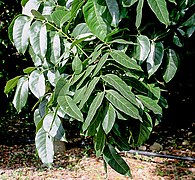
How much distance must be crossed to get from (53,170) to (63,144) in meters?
0.64

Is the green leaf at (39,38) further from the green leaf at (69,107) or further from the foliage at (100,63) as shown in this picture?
the green leaf at (69,107)

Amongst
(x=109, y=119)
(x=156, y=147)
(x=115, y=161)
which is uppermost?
(x=109, y=119)

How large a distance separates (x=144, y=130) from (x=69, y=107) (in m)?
0.27

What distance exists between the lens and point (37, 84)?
3.70 ft

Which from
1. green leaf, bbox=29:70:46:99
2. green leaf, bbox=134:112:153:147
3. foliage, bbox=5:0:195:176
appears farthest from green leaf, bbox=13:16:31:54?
green leaf, bbox=134:112:153:147

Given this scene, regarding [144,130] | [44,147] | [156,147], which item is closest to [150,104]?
[144,130]

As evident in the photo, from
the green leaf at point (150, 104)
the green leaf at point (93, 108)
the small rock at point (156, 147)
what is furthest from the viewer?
the small rock at point (156, 147)

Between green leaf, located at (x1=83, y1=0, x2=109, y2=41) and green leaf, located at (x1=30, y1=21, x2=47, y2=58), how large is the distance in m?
0.15

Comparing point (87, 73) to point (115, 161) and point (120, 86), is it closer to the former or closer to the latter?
point (120, 86)

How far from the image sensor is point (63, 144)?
4.15m

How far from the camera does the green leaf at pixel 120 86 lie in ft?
2.97

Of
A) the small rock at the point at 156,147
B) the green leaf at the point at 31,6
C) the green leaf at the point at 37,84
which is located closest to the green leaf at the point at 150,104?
the green leaf at the point at 37,84

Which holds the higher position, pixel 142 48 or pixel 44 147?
pixel 142 48

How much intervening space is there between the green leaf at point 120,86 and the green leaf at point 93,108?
1.7 inches
